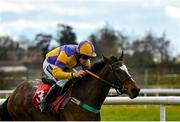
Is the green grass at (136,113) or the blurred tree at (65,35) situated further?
the blurred tree at (65,35)

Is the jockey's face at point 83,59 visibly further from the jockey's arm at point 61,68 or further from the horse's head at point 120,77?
the horse's head at point 120,77

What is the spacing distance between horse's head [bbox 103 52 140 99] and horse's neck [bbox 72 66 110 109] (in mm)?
181

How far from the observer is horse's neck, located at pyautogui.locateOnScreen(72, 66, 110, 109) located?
22.9 feet

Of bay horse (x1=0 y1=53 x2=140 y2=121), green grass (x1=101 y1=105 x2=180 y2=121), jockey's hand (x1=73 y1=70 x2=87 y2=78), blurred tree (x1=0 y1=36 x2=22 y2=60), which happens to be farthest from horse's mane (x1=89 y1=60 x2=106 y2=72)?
blurred tree (x1=0 y1=36 x2=22 y2=60)

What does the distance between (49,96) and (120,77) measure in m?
1.10

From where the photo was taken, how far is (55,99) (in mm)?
7215

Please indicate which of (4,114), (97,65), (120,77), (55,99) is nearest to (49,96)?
(55,99)

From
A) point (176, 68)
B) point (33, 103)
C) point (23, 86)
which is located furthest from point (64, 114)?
point (176, 68)

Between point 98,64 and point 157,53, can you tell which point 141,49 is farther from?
point 98,64

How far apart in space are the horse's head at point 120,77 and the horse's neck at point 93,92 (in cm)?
18

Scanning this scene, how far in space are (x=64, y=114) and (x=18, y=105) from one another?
1216 millimetres

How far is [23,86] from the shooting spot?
26.5ft

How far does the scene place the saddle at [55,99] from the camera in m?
7.07

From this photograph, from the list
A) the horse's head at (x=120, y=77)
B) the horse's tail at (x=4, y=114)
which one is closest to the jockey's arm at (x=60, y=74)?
the horse's head at (x=120, y=77)
